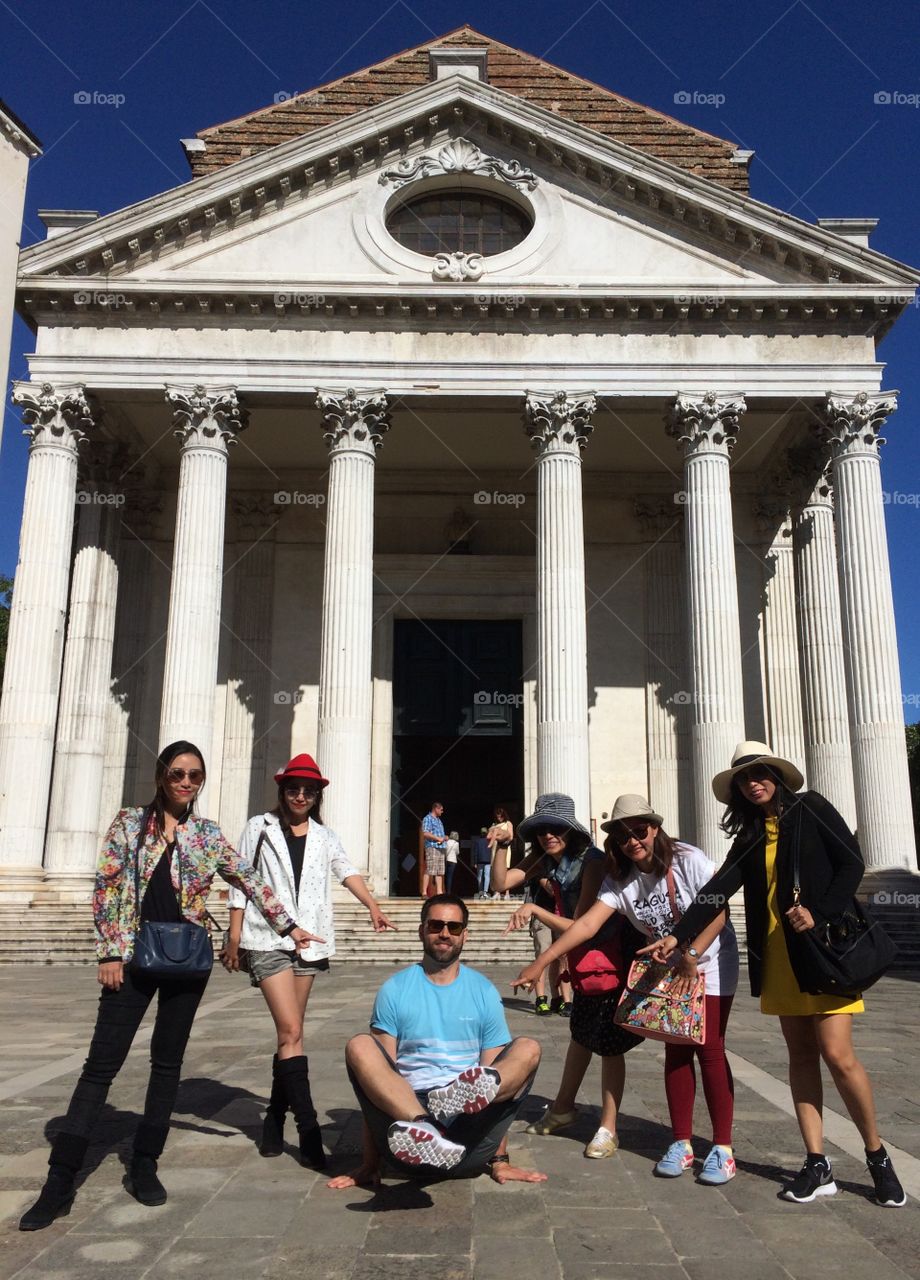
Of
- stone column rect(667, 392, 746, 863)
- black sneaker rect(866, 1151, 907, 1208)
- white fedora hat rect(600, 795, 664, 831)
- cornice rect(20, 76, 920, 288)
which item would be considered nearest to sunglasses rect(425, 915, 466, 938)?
white fedora hat rect(600, 795, 664, 831)

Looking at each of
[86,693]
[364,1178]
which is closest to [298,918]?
[364,1178]

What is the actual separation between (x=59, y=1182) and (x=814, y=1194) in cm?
326

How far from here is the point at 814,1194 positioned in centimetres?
461

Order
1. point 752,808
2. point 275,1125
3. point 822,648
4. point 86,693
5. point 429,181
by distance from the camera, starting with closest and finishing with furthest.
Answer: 1. point 752,808
2. point 275,1125
3. point 86,693
4. point 429,181
5. point 822,648

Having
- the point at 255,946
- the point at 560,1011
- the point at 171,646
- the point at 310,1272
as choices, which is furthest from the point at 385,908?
the point at 310,1272

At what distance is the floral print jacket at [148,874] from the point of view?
188 inches

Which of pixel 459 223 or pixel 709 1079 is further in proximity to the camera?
pixel 459 223

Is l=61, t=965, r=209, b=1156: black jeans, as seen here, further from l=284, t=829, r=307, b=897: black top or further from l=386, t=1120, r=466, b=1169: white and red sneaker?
l=386, t=1120, r=466, b=1169: white and red sneaker

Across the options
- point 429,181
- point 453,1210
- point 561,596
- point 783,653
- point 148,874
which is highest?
point 429,181

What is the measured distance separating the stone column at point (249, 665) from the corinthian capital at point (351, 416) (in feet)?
17.7

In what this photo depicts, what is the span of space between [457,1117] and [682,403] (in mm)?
17889

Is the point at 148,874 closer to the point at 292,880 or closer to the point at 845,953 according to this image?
the point at 292,880

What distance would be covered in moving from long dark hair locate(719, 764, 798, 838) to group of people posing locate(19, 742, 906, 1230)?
0.01 m

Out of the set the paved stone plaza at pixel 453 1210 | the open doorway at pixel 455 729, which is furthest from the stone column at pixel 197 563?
the paved stone plaza at pixel 453 1210
